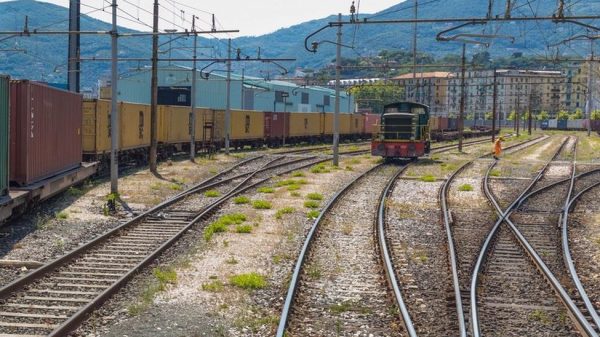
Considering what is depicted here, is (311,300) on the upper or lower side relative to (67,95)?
lower

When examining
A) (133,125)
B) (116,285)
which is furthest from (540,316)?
(133,125)

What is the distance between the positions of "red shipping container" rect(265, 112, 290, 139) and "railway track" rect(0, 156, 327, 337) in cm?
3330

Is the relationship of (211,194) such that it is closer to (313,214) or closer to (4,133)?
(313,214)

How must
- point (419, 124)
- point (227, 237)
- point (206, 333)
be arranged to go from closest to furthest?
point (206, 333)
point (227, 237)
point (419, 124)

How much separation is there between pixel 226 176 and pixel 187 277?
17.7m

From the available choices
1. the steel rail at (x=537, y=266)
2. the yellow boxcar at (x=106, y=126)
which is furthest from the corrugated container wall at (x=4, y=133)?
the yellow boxcar at (x=106, y=126)

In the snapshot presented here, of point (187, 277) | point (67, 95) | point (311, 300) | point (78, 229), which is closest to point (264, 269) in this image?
point (187, 277)

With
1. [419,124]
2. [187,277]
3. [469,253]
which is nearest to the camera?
[187,277]

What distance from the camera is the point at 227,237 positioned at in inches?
566

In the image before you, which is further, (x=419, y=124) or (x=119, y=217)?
(x=419, y=124)

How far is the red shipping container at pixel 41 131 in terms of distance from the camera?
15.2 meters

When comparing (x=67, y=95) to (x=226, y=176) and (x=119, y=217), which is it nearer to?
(x=119, y=217)

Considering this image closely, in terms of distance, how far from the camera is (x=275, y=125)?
53406 millimetres

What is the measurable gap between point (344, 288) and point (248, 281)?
4.49 feet
